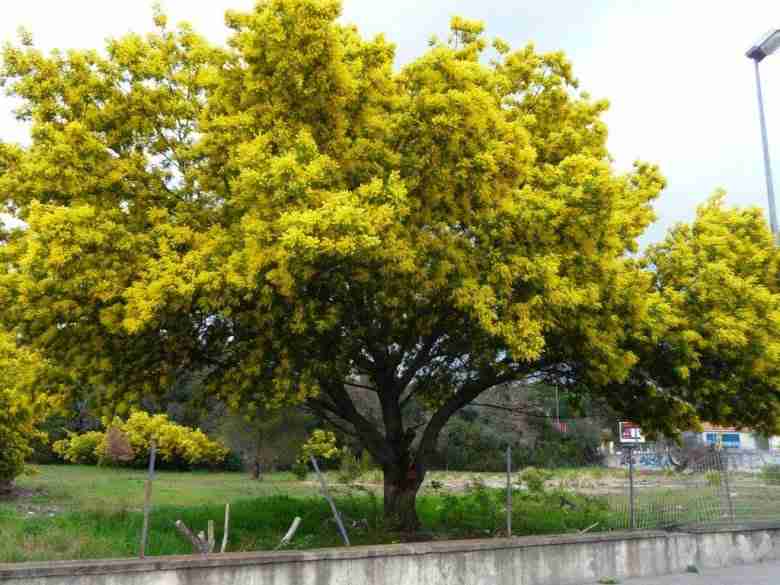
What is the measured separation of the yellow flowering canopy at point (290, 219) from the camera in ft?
26.0

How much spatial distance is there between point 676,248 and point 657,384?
6.41ft

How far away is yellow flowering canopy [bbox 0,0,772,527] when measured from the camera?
7918 mm

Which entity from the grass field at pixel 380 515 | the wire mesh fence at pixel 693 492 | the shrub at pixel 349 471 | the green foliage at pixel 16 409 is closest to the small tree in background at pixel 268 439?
the green foliage at pixel 16 409

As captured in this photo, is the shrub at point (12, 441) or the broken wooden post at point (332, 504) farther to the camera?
the shrub at point (12, 441)

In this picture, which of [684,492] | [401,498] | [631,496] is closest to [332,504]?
[401,498]

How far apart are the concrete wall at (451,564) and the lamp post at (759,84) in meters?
→ 5.10

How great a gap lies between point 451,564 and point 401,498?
2.34 metres

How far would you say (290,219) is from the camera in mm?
7191

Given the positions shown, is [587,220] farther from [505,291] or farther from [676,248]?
[676,248]

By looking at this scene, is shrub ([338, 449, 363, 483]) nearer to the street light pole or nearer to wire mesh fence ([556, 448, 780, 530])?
wire mesh fence ([556, 448, 780, 530])

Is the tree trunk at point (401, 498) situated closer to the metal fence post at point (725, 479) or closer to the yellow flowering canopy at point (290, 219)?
the yellow flowering canopy at point (290, 219)

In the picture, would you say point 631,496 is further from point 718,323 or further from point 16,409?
point 16,409

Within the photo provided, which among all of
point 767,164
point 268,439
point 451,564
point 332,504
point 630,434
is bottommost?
point 451,564

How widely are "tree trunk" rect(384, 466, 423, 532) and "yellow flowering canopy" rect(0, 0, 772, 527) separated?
198cm
